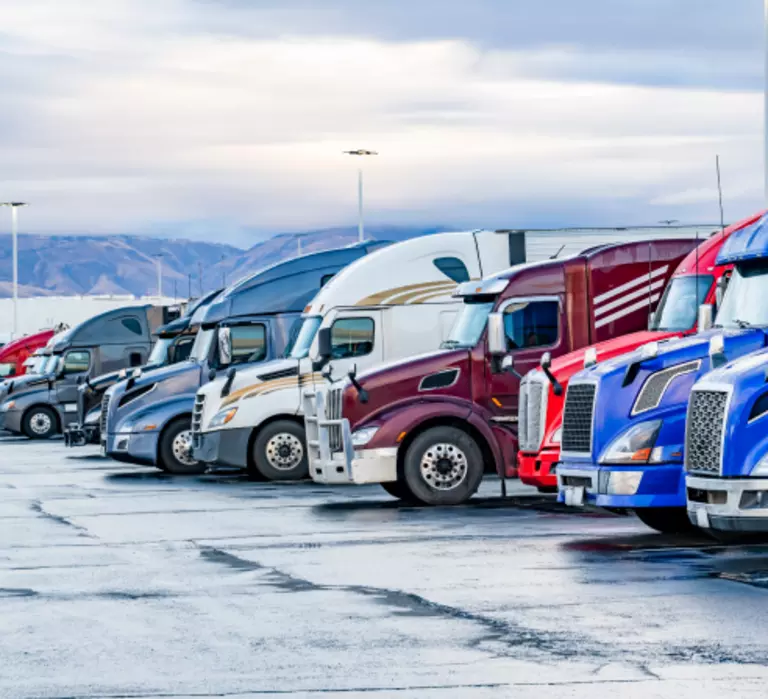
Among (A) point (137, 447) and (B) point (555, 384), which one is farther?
(A) point (137, 447)

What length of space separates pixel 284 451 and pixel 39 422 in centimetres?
2145

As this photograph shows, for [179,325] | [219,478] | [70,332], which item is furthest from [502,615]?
[70,332]

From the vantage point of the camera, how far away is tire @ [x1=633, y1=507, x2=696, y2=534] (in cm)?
1609

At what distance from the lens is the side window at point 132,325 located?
1684 inches

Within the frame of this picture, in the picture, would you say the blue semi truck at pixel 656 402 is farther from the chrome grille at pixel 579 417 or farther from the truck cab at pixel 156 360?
the truck cab at pixel 156 360

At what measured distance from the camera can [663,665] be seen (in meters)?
9.12

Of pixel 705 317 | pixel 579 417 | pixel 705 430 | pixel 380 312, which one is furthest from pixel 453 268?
pixel 705 430

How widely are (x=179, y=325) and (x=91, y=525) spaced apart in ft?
46.8

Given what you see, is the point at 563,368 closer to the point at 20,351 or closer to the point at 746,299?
the point at 746,299

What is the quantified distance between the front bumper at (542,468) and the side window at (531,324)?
2651 mm

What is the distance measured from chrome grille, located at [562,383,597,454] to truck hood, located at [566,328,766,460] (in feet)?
0.58

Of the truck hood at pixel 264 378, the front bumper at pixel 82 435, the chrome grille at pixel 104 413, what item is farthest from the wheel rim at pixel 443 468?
the front bumper at pixel 82 435

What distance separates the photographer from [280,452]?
87.0 feet

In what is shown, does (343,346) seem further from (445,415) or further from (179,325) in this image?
(179,325)
